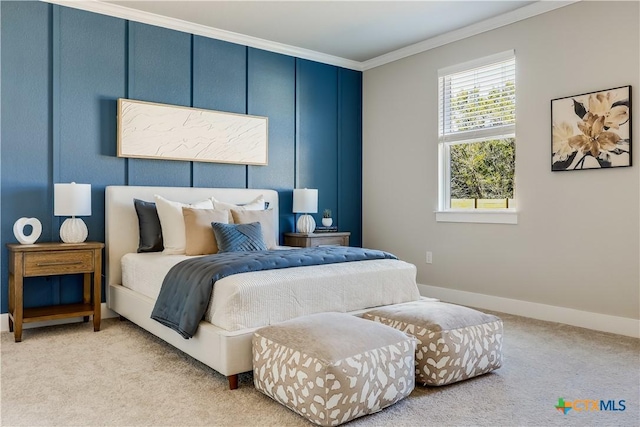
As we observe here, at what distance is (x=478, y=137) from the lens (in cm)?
466

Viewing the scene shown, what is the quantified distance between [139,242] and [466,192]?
3093mm

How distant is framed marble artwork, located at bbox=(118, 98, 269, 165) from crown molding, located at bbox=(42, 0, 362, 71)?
2.42 feet

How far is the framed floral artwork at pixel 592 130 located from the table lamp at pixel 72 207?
3.75 metres

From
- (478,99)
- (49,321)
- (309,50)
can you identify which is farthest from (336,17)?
(49,321)

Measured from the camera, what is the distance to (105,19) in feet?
13.6

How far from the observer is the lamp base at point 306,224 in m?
5.10

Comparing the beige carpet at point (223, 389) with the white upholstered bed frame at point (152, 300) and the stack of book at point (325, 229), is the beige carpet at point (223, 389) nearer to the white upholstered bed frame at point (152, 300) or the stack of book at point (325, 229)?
the white upholstered bed frame at point (152, 300)

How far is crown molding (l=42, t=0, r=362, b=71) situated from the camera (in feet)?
13.2

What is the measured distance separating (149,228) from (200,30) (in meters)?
1.96

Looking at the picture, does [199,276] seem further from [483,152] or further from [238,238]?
[483,152]

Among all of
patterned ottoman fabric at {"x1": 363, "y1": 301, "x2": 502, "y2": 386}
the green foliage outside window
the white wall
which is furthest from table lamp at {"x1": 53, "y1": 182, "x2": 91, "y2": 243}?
the green foliage outside window

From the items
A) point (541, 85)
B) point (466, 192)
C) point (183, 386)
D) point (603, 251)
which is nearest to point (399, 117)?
point (466, 192)

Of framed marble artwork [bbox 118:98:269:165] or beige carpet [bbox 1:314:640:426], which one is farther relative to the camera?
framed marble artwork [bbox 118:98:269:165]

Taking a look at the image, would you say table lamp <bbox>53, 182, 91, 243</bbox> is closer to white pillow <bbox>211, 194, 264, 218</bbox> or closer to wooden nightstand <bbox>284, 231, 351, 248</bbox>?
white pillow <bbox>211, 194, 264, 218</bbox>
